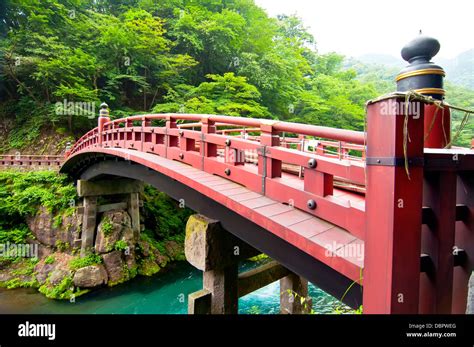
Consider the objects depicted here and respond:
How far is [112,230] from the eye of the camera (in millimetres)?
10680

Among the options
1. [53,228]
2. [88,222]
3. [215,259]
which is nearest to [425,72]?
[215,259]

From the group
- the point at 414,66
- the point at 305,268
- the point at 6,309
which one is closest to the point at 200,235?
the point at 305,268

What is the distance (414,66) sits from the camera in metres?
2.08

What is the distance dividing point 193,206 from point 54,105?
1450 centimetres

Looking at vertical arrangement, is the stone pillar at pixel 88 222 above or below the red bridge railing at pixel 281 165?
below

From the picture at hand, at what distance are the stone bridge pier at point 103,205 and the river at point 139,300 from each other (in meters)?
1.97

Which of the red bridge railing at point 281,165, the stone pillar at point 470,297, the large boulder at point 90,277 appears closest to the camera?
the stone pillar at point 470,297

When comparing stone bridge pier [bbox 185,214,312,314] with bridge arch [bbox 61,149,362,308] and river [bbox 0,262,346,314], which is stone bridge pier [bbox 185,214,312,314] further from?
river [bbox 0,262,346,314]

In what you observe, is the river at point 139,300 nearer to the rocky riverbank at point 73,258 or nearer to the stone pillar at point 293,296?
the rocky riverbank at point 73,258

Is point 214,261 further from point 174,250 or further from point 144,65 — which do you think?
point 144,65

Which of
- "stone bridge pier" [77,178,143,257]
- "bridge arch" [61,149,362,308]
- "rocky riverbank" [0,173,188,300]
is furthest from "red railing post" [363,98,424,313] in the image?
"stone bridge pier" [77,178,143,257]

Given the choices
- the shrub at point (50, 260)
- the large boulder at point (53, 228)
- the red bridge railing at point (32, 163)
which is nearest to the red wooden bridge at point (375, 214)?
the large boulder at point (53, 228)

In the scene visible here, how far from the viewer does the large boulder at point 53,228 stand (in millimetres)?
10750

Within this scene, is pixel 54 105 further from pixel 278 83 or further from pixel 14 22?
pixel 278 83
